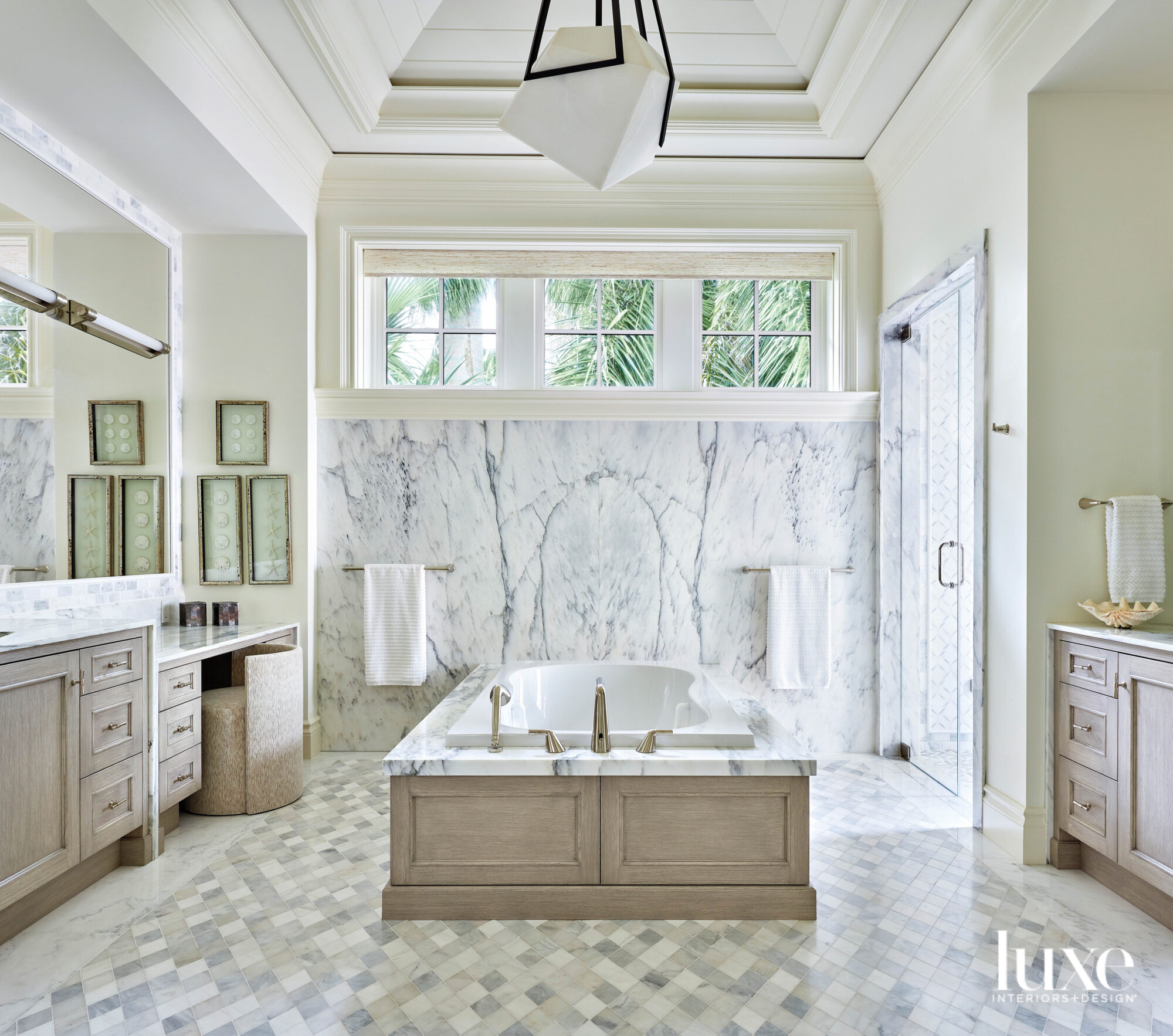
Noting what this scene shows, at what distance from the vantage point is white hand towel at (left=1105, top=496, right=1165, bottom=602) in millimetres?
2186

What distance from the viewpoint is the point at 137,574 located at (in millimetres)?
3020

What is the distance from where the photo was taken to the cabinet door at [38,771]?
1803mm

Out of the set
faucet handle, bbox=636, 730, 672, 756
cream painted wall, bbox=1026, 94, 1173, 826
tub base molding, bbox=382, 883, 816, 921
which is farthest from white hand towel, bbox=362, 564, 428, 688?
cream painted wall, bbox=1026, 94, 1173, 826

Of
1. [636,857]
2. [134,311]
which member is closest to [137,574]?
[134,311]

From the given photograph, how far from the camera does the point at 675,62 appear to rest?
2.97 metres

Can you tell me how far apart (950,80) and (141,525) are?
11.8ft

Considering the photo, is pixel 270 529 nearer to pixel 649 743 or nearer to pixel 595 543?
pixel 595 543

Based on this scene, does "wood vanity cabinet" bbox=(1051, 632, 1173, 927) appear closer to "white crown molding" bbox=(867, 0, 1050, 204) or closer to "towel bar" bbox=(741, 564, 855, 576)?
"towel bar" bbox=(741, 564, 855, 576)

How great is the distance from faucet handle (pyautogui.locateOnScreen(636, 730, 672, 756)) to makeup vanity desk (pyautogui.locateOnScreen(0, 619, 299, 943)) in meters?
1.57

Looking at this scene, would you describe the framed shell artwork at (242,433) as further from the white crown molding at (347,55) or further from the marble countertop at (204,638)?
the white crown molding at (347,55)

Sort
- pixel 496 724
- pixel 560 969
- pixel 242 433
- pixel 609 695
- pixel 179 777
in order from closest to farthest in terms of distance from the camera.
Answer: pixel 560 969, pixel 496 724, pixel 179 777, pixel 609 695, pixel 242 433

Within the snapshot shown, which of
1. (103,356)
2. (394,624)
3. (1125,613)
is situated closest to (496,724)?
(394,624)

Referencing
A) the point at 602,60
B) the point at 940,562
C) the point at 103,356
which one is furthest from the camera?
the point at 940,562

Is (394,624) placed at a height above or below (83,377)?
below
